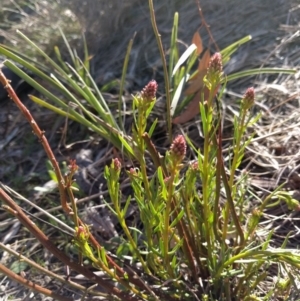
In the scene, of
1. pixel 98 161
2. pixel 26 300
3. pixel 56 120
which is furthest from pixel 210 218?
pixel 56 120

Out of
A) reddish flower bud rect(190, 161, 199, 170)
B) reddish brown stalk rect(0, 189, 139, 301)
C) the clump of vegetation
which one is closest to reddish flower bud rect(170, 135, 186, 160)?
the clump of vegetation

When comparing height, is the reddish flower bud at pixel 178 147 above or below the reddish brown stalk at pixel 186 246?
above

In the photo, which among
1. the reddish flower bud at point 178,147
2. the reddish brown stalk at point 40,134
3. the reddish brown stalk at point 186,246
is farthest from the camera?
the reddish brown stalk at point 186,246

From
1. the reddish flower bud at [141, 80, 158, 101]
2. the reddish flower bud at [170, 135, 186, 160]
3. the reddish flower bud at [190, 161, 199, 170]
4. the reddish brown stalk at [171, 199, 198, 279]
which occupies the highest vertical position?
the reddish flower bud at [141, 80, 158, 101]

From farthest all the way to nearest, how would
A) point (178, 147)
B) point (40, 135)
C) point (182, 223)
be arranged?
point (182, 223), point (40, 135), point (178, 147)

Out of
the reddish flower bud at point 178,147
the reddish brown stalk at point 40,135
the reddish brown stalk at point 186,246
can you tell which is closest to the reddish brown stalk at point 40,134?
the reddish brown stalk at point 40,135

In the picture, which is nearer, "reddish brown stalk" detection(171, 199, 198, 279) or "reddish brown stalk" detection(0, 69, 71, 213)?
"reddish brown stalk" detection(0, 69, 71, 213)

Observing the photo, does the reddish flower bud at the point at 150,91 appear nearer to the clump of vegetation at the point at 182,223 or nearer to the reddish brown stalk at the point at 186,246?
the clump of vegetation at the point at 182,223

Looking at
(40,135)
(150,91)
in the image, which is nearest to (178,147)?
(150,91)

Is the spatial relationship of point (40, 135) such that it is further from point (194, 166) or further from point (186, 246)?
point (186, 246)

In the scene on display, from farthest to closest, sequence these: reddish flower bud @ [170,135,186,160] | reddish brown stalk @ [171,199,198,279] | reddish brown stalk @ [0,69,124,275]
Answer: reddish brown stalk @ [171,199,198,279], reddish brown stalk @ [0,69,124,275], reddish flower bud @ [170,135,186,160]

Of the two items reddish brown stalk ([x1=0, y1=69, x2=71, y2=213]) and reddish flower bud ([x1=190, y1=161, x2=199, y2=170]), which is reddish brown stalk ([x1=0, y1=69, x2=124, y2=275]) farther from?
reddish flower bud ([x1=190, y1=161, x2=199, y2=170])

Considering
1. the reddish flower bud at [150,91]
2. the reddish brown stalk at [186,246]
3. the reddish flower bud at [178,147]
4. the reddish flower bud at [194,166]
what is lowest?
the reddish brown stalk at [186,246]
